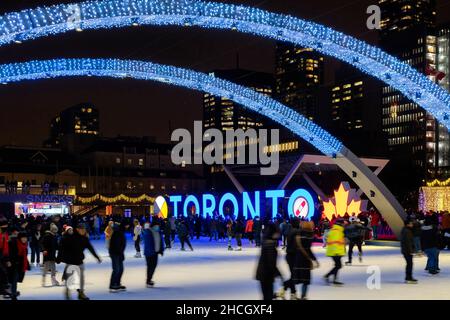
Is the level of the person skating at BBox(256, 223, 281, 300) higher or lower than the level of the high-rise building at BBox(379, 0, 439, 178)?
lower

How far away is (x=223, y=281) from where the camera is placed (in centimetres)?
1641

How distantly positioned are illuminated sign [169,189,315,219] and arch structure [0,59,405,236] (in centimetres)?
352

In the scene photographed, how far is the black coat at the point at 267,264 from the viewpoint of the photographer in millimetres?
10367

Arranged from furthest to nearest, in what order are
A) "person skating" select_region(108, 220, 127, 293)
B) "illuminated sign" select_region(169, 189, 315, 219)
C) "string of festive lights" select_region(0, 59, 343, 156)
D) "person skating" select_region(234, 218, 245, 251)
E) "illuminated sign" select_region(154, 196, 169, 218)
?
"illuminated sign" select_region(154, 196, 169, 218) < "illuminated sign" select_region(169, 189, 315, 219) < "person skating" select_region(234, 218, 245, 251) < "string of festive lights" select_region(0, 59, 343, 156) < "person skating" select_region(108, 220, 127, 293)

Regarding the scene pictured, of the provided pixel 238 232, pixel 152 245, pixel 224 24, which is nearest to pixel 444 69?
pixel 238 232

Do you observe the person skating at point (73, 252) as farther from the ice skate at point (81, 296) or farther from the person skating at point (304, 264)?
the person skating at point (304, 264)

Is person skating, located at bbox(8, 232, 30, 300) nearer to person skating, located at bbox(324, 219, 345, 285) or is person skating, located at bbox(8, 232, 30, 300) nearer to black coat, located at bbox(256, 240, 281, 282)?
black coat, located at bbox(256, 240, 281, 282)

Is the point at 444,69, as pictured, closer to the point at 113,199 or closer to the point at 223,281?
the point at 113,199

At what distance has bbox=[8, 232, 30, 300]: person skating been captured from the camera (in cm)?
1288

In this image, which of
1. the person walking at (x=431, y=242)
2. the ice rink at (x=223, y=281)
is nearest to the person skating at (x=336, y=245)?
the ice rink at (x=223, y=281)

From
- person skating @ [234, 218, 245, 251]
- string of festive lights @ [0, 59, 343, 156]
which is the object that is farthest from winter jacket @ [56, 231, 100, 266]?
person skating @ [234, 218, 245, 251]

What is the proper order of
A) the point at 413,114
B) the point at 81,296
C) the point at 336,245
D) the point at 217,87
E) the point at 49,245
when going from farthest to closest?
the point at 413,114 → the point at 217,87 → the point at 49,245 → the point at 336,245 → the point at 81,296

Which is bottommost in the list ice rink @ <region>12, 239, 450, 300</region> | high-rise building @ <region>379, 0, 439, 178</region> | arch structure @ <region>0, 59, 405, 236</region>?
ice rink @ <region>12, 239, 450, 300</region>

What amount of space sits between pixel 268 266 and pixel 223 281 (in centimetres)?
619
